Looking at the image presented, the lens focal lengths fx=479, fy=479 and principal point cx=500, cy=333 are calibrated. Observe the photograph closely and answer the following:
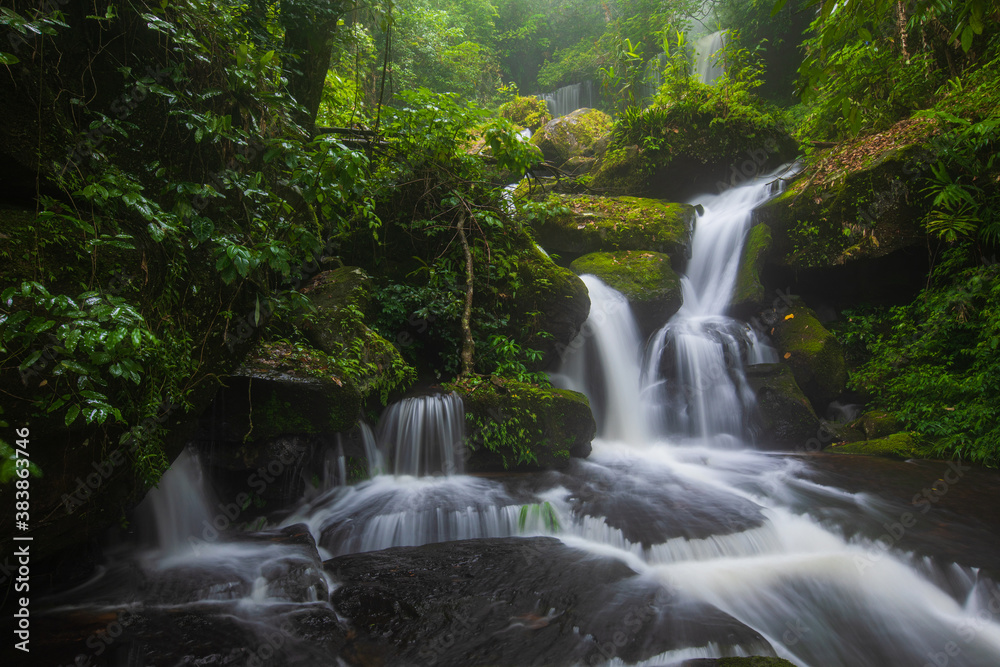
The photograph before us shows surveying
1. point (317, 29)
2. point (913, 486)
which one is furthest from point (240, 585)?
point (913, 486)

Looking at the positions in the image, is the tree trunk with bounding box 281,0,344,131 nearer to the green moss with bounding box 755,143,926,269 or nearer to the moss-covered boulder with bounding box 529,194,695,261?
the moss-covered boulder with bounding box 529,194,695,261

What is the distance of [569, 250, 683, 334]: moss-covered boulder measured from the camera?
821cm

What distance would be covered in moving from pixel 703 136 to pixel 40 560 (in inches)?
469

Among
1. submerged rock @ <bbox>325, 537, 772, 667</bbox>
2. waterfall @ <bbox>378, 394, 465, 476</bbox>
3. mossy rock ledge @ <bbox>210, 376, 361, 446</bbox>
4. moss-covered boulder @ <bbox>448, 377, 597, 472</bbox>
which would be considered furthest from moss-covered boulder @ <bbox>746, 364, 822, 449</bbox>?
mossy rock ledge @ <bbox>210, 376, 361, 446</bbox>

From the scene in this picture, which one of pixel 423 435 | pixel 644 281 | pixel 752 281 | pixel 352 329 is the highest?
pixel 644 281

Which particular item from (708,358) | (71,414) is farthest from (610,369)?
(71,414)

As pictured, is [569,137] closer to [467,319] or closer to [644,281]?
[644,281]

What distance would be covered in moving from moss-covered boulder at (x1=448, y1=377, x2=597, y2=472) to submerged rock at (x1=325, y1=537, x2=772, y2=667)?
144cm

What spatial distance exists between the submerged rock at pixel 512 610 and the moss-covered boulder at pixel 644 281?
16.6 ft

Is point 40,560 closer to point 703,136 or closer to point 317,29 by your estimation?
point 317,29

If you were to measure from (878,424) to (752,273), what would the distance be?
3103 millimetres

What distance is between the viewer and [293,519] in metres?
4.39

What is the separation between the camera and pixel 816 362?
7441 mm

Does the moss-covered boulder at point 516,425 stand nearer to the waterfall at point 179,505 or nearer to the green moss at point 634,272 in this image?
the waterfall at point 179,505
